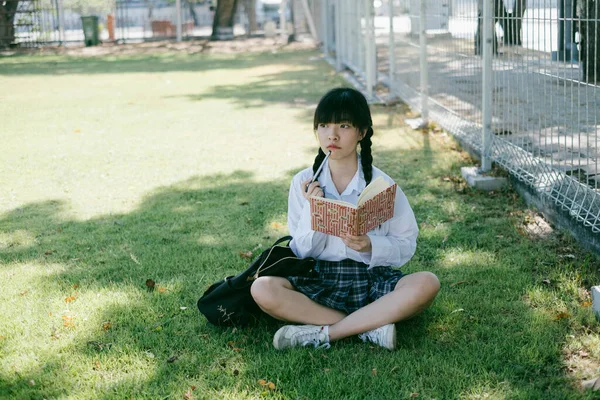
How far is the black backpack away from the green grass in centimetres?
9

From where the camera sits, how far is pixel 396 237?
11.3 ft

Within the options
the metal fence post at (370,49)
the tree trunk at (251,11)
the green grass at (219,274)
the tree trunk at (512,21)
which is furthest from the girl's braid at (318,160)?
the tree trunk at (251,11)

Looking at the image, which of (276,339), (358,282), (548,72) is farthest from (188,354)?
(548,72)

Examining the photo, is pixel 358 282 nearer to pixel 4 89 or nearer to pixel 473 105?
pixel 473 105

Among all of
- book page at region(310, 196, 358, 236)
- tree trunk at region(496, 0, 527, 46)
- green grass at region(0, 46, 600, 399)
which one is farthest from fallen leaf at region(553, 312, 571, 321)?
tree trunk at region(496, 0, 527, 46)

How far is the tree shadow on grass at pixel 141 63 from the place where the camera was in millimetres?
17000

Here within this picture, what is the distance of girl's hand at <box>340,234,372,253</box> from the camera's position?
3.18 meters

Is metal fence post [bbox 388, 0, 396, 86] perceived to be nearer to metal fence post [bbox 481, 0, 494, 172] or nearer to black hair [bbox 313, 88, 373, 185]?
metal fence post [bbox 481, 0, 494, 172]

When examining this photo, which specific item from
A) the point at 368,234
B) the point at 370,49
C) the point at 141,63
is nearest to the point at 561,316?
the point at 368,234

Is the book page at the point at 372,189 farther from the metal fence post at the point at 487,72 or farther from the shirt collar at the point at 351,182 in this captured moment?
the metal fence post at the point at 487,72

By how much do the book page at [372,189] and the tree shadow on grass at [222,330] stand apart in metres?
0.67

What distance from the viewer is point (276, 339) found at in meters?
3.27

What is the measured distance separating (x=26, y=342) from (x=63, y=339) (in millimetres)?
165

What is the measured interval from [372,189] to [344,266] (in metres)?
0.60
